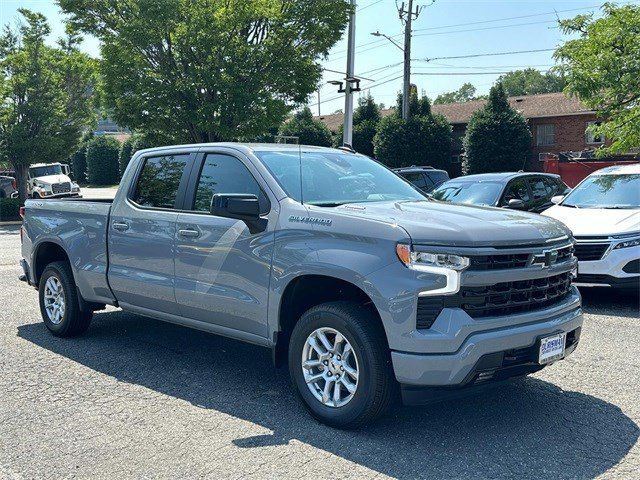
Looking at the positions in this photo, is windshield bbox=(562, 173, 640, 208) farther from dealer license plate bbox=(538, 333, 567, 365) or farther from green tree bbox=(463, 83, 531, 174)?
green tree bbox=(463, 83, 531, 174)

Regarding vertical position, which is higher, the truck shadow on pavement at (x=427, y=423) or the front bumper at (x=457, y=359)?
the front bumper at (x=457, y=359)

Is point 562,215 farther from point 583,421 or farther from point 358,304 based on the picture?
point 358,304

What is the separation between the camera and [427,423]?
183 inches

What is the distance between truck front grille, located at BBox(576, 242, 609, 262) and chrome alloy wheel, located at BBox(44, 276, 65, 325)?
20.0 feet

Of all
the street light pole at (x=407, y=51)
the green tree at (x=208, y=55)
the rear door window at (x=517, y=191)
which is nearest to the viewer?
the rear door window at (x=517, y=191)

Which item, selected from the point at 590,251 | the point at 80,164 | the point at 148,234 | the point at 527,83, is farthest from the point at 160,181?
the point at 527,83

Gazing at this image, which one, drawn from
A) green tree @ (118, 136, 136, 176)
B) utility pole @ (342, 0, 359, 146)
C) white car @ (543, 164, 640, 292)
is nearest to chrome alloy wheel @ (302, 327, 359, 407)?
white car @ (543, 164, 640, 292)

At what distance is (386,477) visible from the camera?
149 inches

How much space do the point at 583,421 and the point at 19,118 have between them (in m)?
31.4

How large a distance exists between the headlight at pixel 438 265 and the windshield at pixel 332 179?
1015 millimetres

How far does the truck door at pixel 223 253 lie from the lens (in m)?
4.95

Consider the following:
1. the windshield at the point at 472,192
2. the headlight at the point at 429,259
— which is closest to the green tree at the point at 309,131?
the windshield at the point at 472,192

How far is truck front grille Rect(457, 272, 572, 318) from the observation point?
13.4ft

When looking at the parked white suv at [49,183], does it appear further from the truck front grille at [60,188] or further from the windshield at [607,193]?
the windshield at [607,193]
